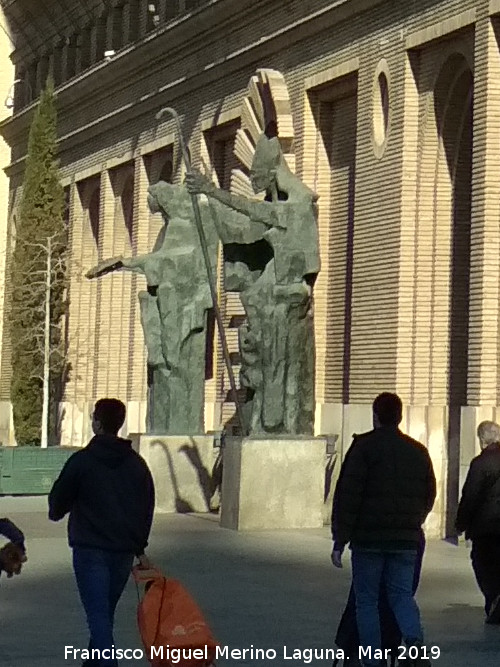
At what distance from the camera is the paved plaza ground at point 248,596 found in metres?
14.2

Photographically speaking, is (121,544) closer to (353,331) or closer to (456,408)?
(456,408)

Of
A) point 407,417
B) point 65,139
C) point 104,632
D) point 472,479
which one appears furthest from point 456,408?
point 65,139

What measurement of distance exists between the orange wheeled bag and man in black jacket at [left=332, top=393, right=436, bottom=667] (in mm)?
1764

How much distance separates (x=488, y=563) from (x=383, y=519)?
13.4 ft

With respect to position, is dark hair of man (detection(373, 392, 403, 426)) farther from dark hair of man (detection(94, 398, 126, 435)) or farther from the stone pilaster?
the stone pilaster

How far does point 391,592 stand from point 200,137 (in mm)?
23972

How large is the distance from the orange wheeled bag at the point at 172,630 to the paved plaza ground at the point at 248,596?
2.86 metres

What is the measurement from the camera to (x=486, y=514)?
50.5ft

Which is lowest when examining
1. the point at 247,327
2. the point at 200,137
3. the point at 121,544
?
the point at 121,544

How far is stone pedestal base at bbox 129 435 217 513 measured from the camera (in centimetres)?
2847


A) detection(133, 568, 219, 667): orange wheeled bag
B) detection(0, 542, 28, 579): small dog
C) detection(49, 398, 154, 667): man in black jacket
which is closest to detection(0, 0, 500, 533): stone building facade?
detection(49, 398, 154, 667): man in black jacket

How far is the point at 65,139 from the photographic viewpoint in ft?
148

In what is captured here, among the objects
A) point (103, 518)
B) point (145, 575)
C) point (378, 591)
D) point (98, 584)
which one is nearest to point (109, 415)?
→ point (103, 518)

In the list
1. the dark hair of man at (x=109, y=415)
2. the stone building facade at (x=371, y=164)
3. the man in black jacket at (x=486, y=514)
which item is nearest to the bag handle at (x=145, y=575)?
the dark hair of man at (x=109, y=415)
